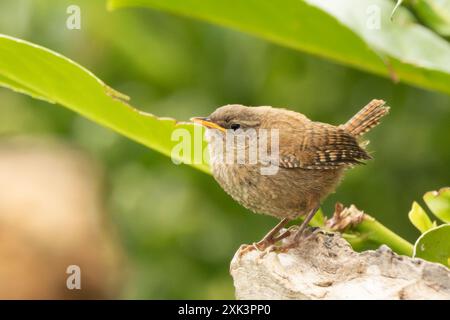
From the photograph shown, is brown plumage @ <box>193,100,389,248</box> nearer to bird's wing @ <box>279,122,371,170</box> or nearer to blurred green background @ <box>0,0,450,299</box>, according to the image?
bird's wing @ <box>279,122,371,170</box>

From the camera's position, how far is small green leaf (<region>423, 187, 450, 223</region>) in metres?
2.19

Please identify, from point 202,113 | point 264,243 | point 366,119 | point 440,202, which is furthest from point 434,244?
point 202,113

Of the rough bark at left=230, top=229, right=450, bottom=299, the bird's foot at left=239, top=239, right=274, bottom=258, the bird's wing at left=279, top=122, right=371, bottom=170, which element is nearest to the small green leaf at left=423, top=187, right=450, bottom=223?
the rough bark at left=230, top=229, right=450, bottom=299

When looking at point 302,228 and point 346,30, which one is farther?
point 302,228

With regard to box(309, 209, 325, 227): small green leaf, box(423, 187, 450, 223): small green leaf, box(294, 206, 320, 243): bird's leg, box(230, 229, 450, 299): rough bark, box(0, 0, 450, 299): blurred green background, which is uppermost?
box(0, 0, 450, 299): blurred green background

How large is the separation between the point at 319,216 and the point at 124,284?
3501 mm

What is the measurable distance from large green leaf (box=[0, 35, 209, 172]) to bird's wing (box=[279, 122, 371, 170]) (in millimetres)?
282

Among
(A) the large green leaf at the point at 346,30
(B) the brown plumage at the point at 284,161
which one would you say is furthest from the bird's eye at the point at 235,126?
(A) the large green leaf at the point at 346,30

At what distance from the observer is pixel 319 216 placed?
2.51m

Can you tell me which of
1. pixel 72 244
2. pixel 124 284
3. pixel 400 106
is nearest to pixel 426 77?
pixel 400 106

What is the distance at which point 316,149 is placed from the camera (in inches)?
100.0

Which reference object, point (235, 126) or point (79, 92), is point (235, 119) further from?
point (79, 92)

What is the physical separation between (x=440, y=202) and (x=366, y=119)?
602 millimetres

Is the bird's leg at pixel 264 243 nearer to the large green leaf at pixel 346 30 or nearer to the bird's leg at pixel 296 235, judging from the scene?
the bird's leg at pixel 296 235
